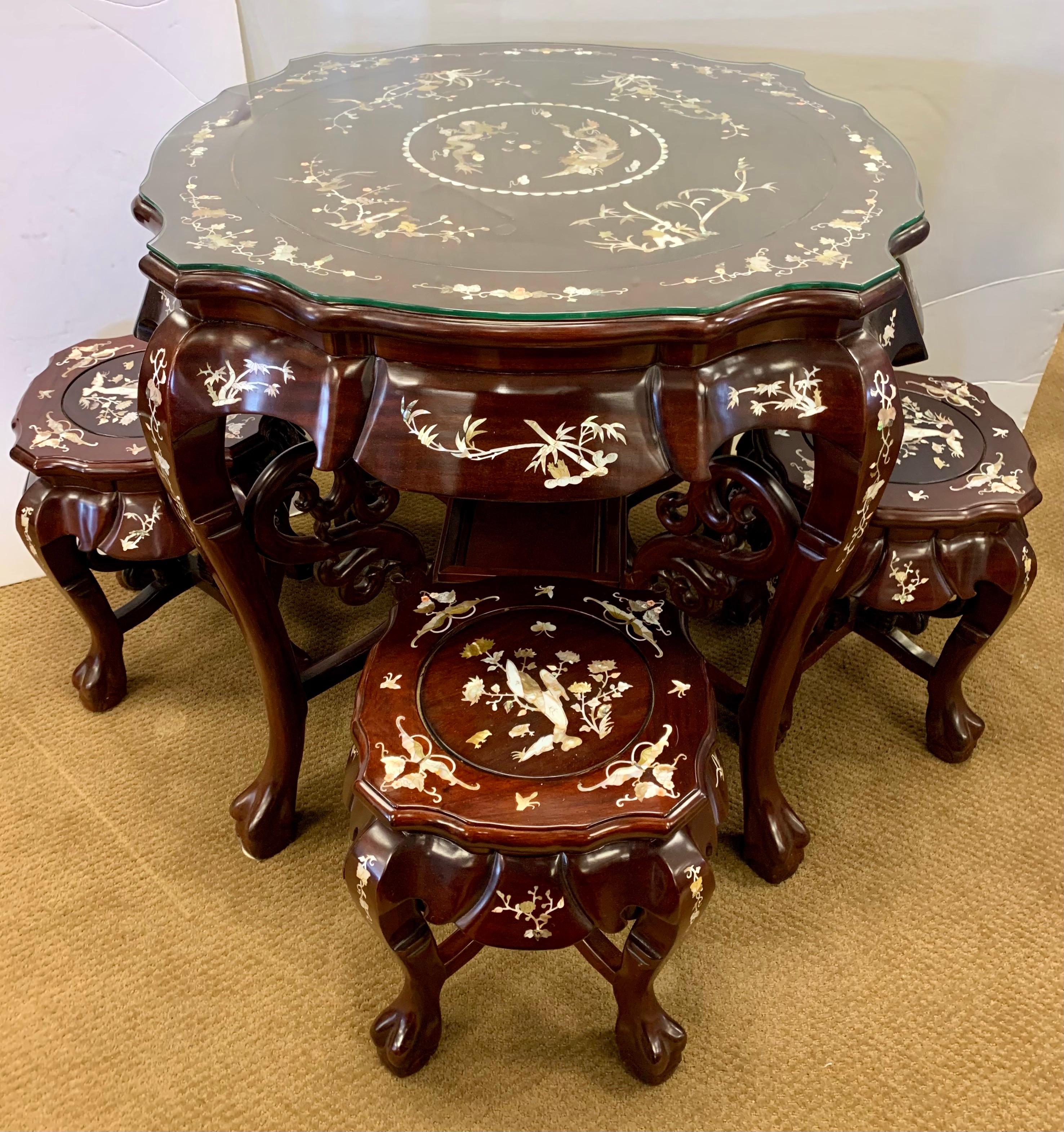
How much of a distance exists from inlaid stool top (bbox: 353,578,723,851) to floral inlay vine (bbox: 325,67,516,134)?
0.70 metres

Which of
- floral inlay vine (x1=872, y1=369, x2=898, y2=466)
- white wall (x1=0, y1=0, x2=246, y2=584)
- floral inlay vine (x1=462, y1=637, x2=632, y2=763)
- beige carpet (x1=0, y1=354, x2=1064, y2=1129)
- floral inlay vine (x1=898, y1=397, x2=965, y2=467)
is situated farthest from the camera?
white wall (x1=0, y1=0, x2=246, y2=584)

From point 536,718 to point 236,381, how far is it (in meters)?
0.50

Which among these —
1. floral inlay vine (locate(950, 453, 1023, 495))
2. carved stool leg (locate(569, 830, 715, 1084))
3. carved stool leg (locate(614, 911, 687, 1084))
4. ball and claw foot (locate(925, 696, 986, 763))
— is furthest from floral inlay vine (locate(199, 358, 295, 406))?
ball and claw foot (locate(925, 696, 986, 763))

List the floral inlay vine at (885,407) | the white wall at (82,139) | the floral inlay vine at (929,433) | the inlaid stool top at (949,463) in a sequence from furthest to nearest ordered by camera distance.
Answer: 1. the white wall at (82,139)
2. the floral inlay vine at (929,433)
3. the inlaid stool top at (949,463)
4. the floral inlay vine at (885,407)

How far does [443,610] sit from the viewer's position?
126cm

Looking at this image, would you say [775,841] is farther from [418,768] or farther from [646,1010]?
[418,768]

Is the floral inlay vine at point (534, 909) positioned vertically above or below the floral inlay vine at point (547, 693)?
below

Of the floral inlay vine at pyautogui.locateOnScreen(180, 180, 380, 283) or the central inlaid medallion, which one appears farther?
the central inlaid medallion

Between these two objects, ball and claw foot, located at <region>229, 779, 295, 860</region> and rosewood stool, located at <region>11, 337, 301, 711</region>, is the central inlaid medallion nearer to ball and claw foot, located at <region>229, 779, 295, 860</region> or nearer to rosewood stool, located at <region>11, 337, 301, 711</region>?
rosewood stool, located at <region>11, 337, 301, 711</region>

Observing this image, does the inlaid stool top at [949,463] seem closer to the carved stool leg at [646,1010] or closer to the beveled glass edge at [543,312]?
the beveled glass edge at [543,312]

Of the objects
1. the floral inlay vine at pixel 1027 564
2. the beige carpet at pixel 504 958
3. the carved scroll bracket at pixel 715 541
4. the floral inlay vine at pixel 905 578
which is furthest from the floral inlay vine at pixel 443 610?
the floral inlay vine at pixel 1027 564

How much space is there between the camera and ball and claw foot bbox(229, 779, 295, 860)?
4.71 ft

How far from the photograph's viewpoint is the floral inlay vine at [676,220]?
1.02 meters

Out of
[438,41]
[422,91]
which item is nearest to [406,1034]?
[422,91]
